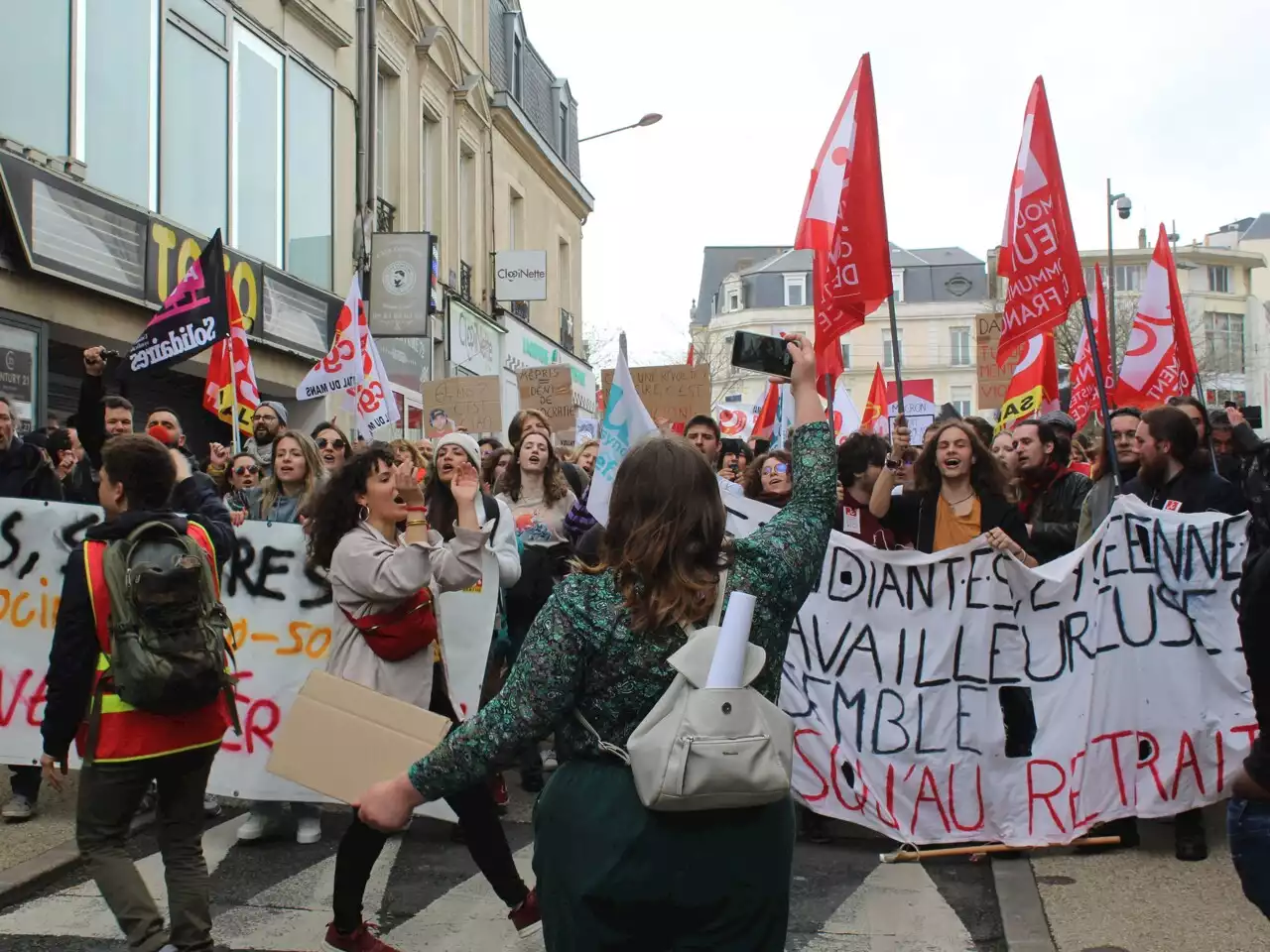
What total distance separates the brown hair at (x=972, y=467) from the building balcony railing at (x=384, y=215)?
50.6ft

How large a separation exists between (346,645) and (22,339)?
27.4ft

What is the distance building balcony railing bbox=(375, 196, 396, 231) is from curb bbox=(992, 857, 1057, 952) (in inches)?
657

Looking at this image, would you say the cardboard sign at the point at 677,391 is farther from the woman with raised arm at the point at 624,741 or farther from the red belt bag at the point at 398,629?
the woman with raised arm at the point at 624,741

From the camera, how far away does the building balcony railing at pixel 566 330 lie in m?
32.6

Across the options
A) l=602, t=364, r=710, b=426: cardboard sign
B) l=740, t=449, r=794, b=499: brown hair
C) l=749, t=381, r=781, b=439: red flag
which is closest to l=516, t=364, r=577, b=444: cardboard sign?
l=749, t=381, r=781, b=439: red flag

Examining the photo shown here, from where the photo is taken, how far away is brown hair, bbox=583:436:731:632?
252 centimetres

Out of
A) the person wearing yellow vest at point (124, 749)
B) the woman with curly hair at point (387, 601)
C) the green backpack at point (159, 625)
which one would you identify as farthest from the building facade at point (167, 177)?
the green backpack at point (159, 625)

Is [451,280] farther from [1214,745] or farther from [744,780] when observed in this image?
[744,780]

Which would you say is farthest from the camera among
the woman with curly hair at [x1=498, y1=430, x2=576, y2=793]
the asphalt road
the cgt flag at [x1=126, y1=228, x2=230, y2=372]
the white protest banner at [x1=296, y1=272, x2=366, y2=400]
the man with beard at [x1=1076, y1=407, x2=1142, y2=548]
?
the white protest banner at [x1=296, y1=272, x2=366, y2=400]

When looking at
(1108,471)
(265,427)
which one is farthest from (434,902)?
(1108,471)

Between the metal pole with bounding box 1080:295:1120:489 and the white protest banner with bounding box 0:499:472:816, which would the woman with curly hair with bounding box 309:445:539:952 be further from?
the metal pole with bounding box 1080:295:1120:489

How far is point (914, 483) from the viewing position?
6426 millimetres

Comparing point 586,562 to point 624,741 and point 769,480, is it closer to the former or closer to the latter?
point 769,480

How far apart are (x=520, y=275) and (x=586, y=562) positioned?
828 inches
